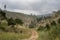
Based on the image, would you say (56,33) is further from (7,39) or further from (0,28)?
(0,28)

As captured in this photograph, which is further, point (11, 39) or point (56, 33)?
point (11, 39)

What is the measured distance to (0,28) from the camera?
2062 inches

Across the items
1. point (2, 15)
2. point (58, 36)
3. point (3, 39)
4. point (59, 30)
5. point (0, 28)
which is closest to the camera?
point (58, 36)

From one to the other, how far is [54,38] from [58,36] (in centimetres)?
95

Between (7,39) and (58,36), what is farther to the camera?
(7,39)

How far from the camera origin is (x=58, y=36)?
1934 centimetres

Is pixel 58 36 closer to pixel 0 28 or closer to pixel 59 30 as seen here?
pixel 59 30

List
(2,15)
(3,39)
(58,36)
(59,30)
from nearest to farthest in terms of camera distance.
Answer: (58,36) → (59,30) → (3,39) → (2,15)

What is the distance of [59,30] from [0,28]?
33298 mm

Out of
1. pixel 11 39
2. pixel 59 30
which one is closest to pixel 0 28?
pixel 11 39

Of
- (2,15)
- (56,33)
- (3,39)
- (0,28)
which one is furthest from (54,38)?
(2,15)

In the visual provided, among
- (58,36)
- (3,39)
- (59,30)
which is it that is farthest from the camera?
(3,39)

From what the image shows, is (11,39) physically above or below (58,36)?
below

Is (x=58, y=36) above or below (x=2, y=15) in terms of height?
above
